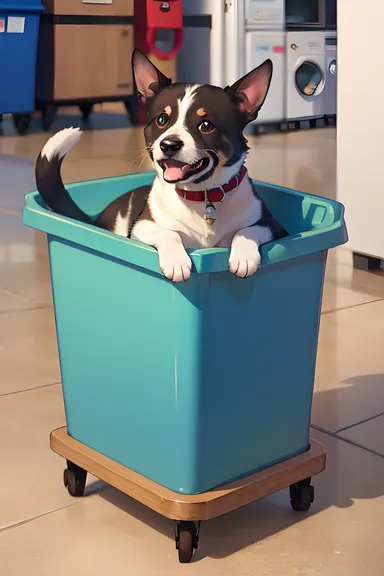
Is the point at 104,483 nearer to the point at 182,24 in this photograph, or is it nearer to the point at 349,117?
the point at 349,117

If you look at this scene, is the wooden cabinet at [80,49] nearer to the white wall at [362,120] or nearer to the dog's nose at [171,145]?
the white wall at [362,120]

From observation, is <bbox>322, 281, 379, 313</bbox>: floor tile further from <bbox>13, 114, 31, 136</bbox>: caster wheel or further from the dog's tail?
<bbox>13, 114, 31, 136</bbox>: caster wheel

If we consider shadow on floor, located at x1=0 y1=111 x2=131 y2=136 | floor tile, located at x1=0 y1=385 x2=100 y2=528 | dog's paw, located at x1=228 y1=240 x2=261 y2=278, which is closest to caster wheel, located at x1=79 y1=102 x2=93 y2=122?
shadow on floor, located at x1=0 y1=111 x2=131 y2=136

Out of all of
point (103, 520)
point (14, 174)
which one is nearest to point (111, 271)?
point (103, 520)

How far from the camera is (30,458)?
1550mm

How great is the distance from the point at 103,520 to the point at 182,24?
4891 millimetres

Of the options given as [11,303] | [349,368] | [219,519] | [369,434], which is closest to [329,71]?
[11,303]

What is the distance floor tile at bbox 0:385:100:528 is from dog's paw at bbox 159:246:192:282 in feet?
1.54

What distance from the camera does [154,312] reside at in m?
1.21

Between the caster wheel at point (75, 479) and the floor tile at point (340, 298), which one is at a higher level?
the caster wheel at point (75, 479)

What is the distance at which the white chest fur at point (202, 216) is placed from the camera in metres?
1.33

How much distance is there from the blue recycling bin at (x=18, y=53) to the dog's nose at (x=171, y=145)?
433cm

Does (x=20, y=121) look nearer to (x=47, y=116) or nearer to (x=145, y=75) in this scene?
(x=47, y=116)

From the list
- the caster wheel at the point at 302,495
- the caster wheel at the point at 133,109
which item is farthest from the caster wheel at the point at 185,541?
the caster wheel at the point at 133,109
